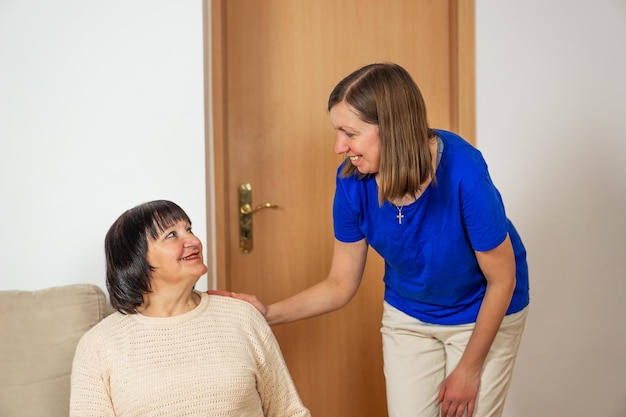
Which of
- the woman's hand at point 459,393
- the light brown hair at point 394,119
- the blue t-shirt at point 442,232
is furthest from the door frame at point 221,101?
the woman's hand at point 459,393

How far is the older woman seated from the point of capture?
59.3 inches

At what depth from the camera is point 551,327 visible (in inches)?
102

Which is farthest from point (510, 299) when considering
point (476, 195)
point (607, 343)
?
point (607, 343)

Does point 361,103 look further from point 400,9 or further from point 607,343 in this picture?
point 607,343

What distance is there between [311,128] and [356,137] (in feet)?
3.25

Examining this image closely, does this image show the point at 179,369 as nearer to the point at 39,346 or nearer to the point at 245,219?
the point at 39,346

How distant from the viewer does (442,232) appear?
160 cm

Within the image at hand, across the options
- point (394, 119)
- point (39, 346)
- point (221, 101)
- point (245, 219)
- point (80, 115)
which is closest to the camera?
point (394, 119)

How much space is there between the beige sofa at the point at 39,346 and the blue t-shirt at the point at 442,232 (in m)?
0.75

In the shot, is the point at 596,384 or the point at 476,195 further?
the point at 596,384

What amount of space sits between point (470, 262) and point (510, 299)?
0.13m

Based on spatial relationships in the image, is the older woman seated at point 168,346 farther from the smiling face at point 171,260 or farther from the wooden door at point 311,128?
the wooden door at point 311,128

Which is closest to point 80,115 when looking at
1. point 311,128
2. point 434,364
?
point 311,128

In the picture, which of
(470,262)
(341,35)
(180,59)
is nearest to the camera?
(470,262)
